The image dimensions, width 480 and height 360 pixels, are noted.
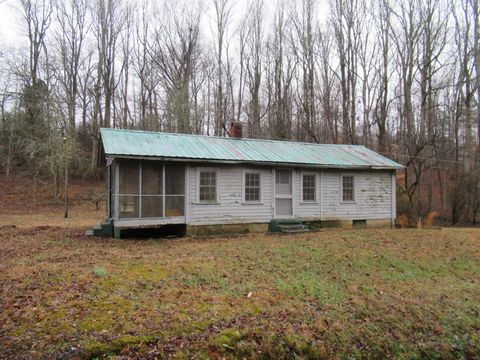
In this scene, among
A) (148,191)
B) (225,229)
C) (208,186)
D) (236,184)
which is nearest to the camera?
(148,191)

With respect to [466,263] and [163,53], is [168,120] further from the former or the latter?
[466,263]

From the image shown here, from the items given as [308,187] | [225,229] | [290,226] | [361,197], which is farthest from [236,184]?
[361,197]

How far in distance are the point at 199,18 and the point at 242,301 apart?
30434 mm

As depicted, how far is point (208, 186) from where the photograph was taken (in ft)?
41.4

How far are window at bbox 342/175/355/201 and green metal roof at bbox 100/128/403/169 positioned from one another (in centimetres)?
76

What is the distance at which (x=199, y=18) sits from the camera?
3062 cm

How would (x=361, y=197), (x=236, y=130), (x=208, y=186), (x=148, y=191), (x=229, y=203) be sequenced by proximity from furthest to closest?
1. (x=236, y=130)
2. (x=361, y=197)
3. (x=229, y=203)
4. (x=208, y=186)
5. (x=148, y=191)

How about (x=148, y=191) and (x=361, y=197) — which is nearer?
(x=148, y=191)

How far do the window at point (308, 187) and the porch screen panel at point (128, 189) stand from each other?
698 cm

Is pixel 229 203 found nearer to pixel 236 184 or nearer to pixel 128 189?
pixel 236 184

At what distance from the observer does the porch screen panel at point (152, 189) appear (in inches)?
451

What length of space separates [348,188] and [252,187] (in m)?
4.85

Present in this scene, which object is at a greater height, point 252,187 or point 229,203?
point 252,187

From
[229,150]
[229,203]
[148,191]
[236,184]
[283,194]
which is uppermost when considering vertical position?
[229,150]
